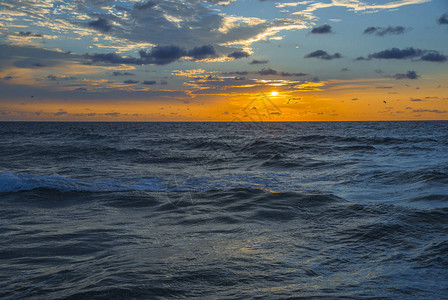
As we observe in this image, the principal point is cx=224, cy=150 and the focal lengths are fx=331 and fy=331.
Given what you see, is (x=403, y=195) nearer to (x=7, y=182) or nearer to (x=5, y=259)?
(x=5, y=259)

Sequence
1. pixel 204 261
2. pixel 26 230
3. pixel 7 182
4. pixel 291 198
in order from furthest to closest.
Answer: pixel 7 182 < pixel 291 198 < pixel 26 230 < pixel 204 261

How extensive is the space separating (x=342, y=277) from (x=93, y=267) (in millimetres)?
3406

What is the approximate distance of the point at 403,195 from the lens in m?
10.1

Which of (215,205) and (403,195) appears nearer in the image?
(215,205)

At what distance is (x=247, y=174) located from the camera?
15.3 metres

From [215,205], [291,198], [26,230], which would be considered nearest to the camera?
[26,230]

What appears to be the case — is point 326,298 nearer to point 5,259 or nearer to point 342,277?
point 342,277

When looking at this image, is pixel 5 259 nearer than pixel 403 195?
Yes

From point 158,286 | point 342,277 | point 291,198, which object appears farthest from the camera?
point 291,198

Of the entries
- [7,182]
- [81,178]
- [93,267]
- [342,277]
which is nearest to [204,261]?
[93,267]

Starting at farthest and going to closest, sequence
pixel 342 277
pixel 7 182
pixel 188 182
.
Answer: pixel 188 182
pixel 7 182
pixel 342 277

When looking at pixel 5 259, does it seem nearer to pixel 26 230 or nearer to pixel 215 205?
pixel 26 230

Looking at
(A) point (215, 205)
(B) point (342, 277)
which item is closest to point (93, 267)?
(B) point (342, 277)

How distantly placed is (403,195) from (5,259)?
33.2 ft
